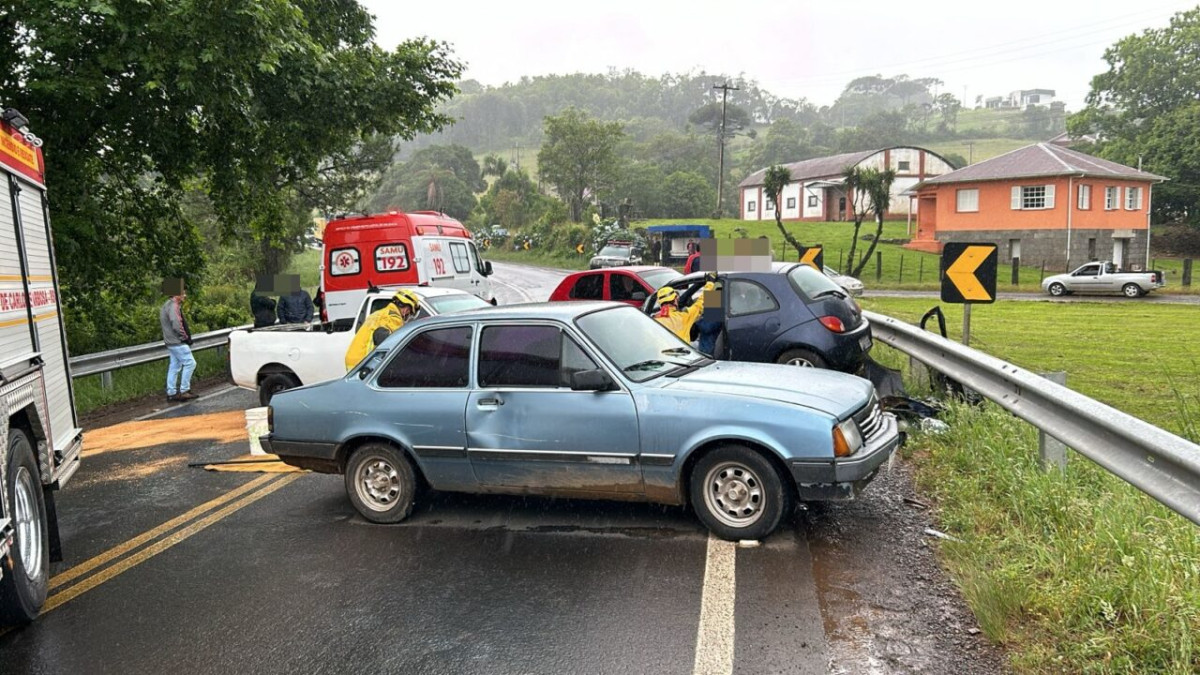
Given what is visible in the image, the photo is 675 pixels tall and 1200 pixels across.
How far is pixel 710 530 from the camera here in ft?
17.2

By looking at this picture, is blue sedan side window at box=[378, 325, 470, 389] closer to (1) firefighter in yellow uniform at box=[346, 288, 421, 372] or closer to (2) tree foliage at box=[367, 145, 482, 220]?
(1) firefighter in yellow uniform at box=[346, 288, 421, 372]

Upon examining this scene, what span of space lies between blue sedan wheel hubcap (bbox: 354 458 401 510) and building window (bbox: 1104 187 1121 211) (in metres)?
48.4

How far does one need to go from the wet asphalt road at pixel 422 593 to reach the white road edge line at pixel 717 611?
0.01 metres

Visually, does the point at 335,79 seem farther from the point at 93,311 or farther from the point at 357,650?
the point at 357,650

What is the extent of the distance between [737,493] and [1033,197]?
45602mm

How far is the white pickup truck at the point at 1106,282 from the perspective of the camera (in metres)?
29.7

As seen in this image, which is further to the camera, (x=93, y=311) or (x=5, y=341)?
(x=93, y=311)

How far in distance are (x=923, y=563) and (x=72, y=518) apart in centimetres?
613

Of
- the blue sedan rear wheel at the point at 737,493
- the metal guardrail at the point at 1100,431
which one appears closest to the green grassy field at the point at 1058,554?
the metal guardrail at the point at 1100,431

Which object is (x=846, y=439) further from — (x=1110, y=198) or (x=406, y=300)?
(x=1110, y=198)

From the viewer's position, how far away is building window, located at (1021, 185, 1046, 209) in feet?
144

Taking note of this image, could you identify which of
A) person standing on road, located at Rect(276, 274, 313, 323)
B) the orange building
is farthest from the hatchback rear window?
the orange building

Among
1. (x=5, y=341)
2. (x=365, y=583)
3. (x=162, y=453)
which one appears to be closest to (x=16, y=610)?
(x=5, y=341)

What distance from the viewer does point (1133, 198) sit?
1812 inches
